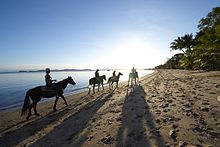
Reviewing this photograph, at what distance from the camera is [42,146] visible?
225 inches

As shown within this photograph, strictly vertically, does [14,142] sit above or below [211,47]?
below

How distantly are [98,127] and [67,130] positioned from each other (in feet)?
4.28

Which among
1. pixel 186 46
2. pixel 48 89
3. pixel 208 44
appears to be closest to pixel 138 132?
pixel 48 89

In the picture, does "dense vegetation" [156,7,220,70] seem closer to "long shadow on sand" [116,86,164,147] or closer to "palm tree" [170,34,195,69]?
"palm tree" [170,34,195,69]

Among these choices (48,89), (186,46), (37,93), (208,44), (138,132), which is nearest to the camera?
(138,132)

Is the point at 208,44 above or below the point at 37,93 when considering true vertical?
above

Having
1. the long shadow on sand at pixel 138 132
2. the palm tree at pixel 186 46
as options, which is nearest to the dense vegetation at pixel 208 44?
the palm tree at pixel 186 46

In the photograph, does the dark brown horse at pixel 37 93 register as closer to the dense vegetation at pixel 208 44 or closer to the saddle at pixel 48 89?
the saddle at pixel 48 89

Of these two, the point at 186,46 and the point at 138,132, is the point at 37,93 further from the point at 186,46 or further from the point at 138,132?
the point at 186,46

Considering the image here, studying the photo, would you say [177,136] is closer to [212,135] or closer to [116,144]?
[212,135]

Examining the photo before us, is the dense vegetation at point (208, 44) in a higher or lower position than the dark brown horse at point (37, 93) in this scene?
higher

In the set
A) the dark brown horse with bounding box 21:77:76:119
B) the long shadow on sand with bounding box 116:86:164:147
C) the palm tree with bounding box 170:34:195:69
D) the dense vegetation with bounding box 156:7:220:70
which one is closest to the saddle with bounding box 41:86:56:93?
the dark brown horse with bounding box 21:77:76:119

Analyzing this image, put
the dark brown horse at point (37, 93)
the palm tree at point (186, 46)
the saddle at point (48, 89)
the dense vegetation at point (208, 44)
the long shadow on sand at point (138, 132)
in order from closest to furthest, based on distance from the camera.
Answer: the long shadow on sand at point (138, 132), the dark brown horse at point (37, 93), the saddle at point (48, 89), the dense vegetation at point (208, 44), the palm tree at point (186, 46)

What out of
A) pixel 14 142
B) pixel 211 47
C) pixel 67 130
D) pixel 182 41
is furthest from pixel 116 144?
pixel 182 41
